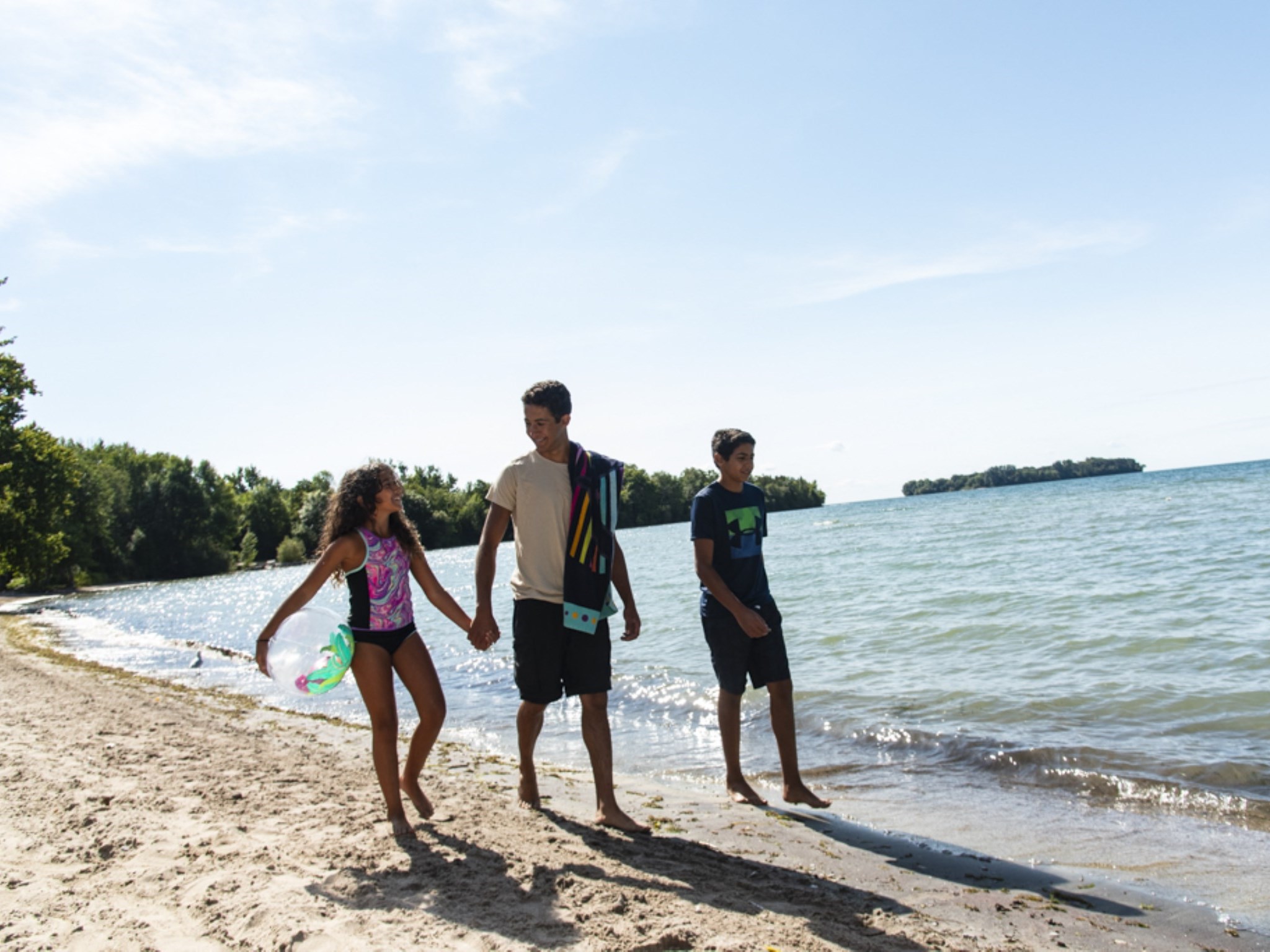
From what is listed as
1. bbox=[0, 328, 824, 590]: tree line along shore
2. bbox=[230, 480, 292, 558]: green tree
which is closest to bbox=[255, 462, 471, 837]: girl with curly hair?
bbox=[0, 328, 824, 590]: tree line along shore

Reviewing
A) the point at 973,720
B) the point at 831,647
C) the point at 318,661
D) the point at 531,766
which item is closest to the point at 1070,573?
the point at 831,647

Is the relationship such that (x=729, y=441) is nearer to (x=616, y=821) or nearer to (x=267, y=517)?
(x=616, y=821)

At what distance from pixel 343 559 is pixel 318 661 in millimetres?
557

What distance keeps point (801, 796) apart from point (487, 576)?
2.34m

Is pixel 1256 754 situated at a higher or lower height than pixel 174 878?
lower

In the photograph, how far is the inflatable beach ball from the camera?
175 inches

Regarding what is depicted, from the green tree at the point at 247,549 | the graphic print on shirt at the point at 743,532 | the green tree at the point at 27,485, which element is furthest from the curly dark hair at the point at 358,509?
the green tree at the point at 247,549

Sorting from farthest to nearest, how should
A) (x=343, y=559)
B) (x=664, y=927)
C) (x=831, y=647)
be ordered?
1. (x=831, y=647)
2. (x=343, y=559)
3. (x=664, y=927)

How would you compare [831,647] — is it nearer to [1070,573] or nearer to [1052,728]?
[1052,728]

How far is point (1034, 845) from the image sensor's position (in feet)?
15.7

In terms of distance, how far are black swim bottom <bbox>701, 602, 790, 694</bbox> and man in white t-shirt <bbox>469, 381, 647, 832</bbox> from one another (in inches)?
36.0

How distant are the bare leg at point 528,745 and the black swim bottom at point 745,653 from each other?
108cm

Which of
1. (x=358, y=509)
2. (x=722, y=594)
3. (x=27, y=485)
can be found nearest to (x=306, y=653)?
(x=358, y=509)

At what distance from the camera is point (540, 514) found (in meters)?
4.54
